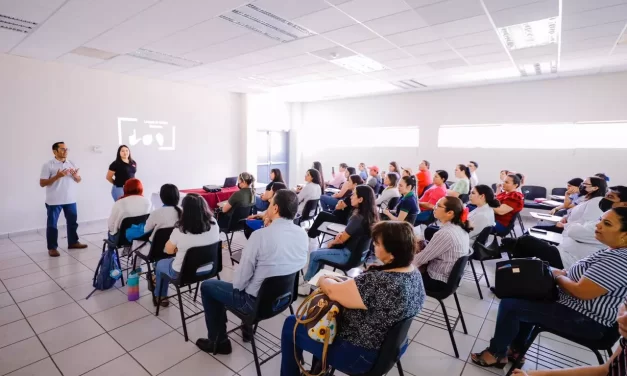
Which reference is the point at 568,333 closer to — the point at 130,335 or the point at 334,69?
the point at 130,335

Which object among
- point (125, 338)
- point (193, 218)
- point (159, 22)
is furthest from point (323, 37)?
point (125, 338)

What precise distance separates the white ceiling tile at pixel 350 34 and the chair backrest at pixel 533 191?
519 centimetres

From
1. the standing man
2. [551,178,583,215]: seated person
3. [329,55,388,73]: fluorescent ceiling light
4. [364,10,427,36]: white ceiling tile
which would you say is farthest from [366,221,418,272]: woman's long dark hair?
the standing man

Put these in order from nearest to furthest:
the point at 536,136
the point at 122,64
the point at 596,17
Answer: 1. the point at 596,17
2. the point at 122,64
3. the point at 536,136

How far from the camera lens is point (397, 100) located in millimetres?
8492

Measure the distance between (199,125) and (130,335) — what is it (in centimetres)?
590

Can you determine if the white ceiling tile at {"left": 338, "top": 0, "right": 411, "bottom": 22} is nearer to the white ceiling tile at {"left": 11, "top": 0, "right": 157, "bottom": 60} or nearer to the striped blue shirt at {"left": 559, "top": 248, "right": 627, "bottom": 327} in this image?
the white ceiling tile at {"left": 11, "top": 0, "right": 157, "bottom": 60}

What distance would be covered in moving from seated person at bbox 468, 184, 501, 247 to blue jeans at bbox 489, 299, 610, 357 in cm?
107

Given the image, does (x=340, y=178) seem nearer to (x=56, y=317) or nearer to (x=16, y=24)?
Result: (x=56, y=317)

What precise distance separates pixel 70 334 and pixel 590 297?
147 inches

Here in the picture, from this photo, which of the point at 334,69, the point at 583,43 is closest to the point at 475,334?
the point at 583,43

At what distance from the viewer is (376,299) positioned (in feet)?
4.83

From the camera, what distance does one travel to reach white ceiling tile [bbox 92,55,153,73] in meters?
4.96

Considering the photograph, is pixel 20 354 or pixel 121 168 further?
pixel 121 168
